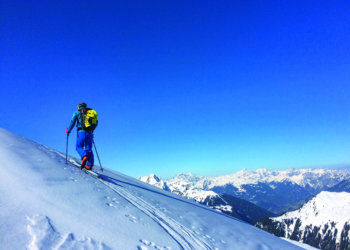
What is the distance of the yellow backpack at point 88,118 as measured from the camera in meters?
10.3

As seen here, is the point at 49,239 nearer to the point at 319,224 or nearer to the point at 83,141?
the point at 83,141

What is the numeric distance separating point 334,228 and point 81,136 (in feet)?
717

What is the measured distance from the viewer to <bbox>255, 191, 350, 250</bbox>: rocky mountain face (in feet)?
465

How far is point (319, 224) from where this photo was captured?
163m

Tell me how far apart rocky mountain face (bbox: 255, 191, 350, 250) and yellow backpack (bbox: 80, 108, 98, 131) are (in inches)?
7810

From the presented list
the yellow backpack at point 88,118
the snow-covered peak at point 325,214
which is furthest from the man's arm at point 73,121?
the snow-covered peak at point 325,214

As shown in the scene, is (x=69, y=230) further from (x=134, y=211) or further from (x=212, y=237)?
(x=212, y=237)

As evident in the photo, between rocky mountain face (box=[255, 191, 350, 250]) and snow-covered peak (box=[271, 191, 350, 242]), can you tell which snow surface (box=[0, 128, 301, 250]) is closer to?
rocky mountain face (box=[255, 191, 350, 250])

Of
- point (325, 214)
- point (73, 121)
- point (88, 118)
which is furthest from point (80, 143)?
point (325, 214)

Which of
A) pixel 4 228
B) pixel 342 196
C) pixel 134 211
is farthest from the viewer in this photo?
pixel 342 196

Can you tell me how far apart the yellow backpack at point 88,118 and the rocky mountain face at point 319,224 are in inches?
7810

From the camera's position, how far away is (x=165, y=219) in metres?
6.86

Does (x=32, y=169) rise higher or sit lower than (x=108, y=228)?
higher

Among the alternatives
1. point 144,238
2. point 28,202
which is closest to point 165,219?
point 144,238
